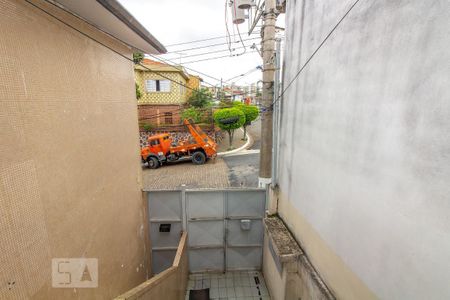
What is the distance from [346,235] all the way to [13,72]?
12.7ft

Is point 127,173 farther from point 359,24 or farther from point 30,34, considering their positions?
point 359,24

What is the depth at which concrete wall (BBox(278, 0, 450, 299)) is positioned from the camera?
1.58m

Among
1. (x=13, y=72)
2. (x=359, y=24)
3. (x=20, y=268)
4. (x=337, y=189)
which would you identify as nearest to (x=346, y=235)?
(x=337, y=189)

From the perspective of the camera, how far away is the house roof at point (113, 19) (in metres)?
2.75

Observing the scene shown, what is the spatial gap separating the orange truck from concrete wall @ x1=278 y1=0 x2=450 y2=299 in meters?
9.19

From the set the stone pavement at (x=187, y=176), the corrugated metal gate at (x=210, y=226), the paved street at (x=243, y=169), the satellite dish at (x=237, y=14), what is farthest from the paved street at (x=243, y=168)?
the satellite dish at (x=237, y=14)

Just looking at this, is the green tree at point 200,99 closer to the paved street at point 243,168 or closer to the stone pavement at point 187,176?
the paved street at point 243,168

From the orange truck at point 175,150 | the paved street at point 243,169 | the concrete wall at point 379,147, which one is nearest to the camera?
the concrete wall at point 379,147

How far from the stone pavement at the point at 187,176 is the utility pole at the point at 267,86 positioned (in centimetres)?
447

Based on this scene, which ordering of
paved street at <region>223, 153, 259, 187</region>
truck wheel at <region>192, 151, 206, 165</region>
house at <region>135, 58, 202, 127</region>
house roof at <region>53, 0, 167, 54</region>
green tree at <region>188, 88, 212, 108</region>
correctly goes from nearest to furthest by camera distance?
house roof at <region>53, 0, 167, 54</region>, paved street at <region>223, 153, 259, 187</region>, truck wheel at <region>192, 151, 206, 165</region>, house at <region>135, 58, 202, 127</region>, green tree at <region>188, 88, 212, 108</region>

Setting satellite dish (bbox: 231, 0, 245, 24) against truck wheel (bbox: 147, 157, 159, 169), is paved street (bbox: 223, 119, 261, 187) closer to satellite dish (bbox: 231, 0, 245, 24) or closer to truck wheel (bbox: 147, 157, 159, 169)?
truck wheel (bbox: 147, 157, 159, 169)

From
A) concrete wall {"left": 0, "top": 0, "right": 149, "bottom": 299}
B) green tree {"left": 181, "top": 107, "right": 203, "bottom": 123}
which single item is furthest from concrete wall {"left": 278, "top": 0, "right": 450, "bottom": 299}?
green tree {"left": 181, "top": 107, "right": 203, "bottom": 123}

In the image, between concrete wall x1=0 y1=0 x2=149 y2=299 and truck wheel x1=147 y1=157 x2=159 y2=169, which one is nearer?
concrete wall x1=0 y1=0 x2=149 y2=299

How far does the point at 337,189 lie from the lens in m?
2.83
